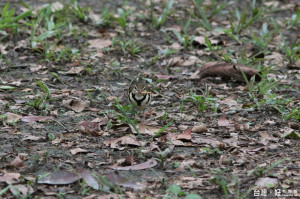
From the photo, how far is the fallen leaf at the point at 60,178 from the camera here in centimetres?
416

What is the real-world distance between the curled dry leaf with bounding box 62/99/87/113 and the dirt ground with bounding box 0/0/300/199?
1 centimetres

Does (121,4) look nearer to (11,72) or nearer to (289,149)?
(11,72)

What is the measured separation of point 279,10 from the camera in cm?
977

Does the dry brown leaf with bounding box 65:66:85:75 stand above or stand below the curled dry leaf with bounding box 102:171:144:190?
above

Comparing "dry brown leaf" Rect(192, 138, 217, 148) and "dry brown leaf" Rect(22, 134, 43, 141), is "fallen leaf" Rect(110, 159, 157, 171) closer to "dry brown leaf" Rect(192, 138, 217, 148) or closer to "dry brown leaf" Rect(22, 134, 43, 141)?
"dry brown leaf" Rect(192, 138, 217, 148)

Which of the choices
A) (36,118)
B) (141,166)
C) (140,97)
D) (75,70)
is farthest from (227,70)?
(141,166)

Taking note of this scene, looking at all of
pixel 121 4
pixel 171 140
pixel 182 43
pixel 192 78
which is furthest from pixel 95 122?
pixel 121 4

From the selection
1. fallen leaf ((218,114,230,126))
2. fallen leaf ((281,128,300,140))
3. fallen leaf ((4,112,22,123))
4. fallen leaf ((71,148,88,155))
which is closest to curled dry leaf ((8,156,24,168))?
fallen leaf ((71,148,88,155))

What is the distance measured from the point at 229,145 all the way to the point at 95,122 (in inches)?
55.3

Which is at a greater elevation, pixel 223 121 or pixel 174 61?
pixel 174 61

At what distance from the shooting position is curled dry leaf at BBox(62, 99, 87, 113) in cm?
593

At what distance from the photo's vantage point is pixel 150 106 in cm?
621

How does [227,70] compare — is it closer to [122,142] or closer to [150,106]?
[150,106]

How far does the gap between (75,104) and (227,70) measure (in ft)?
6.82
